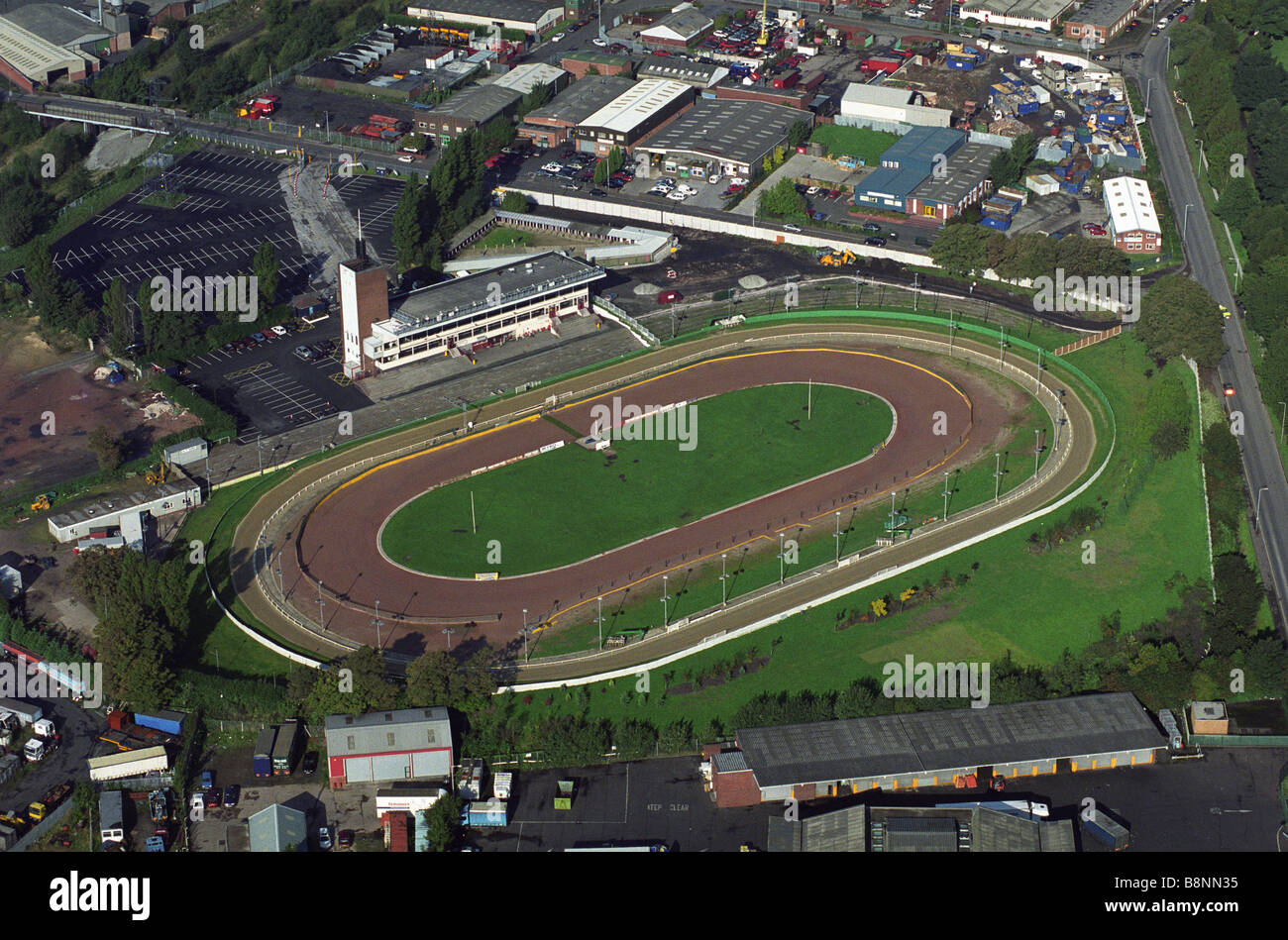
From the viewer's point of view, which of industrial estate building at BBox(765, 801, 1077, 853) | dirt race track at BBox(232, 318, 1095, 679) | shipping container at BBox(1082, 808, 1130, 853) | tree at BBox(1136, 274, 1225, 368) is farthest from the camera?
tree at BBox(1136, 274, 1225, 368)

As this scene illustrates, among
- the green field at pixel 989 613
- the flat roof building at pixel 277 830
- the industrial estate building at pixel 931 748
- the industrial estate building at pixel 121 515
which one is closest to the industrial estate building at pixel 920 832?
the industrial estate building at pixel 931 748

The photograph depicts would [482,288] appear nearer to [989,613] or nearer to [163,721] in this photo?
[163,721]

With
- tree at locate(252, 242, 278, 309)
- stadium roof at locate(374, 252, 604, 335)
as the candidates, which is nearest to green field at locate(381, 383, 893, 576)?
stadium roof at locate(374, 252, 604, 335)

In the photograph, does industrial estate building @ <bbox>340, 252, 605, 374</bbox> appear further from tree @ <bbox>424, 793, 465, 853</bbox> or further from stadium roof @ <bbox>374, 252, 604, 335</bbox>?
tree @ <bbox>424, 793, 465, 853</bbox>

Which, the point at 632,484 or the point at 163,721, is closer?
the point at 163,721

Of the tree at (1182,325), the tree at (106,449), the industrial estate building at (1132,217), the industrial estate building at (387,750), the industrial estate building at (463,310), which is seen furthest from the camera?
the industrial estate building at (1132,217)

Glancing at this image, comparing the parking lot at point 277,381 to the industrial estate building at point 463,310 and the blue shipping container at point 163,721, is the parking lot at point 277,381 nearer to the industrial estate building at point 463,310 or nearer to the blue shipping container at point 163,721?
the industrial estate building at point 463,310

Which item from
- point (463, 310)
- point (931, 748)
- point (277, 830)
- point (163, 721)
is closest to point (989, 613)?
point (931, 748)
